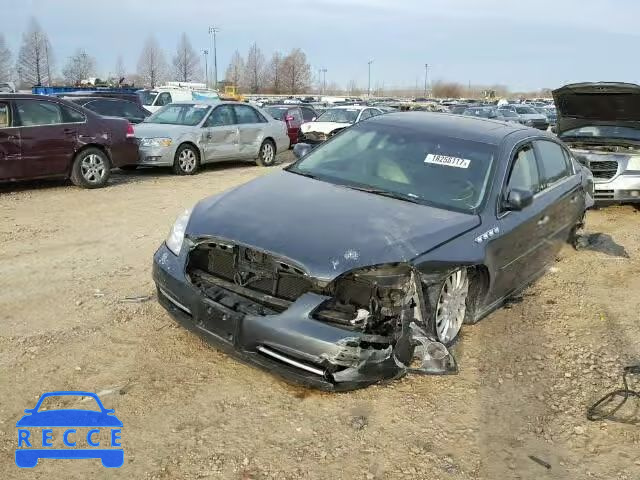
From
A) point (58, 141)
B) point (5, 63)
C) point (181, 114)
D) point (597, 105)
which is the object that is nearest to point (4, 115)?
point (58, 141)

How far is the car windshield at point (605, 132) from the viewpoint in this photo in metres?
9.28

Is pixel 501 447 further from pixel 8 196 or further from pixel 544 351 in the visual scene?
pixel 8 196

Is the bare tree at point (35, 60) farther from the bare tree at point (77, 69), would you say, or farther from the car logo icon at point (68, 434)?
the car logo icon at point (68, 434)

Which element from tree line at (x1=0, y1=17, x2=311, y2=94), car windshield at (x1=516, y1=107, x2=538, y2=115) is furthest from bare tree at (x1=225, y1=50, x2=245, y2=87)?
car windshield at (x1=516, y1=107, x2=538, y2=115)

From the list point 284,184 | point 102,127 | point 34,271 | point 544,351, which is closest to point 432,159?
point 284,184

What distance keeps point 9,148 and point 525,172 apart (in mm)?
7267

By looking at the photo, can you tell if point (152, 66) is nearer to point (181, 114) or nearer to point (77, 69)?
point (77, 69)

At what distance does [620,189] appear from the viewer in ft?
28.9

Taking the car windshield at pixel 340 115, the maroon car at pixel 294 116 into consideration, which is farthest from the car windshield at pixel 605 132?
the maroon car at pixel 294 116

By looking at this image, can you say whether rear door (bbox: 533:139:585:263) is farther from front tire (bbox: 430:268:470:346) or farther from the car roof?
front tire (bbox: 430:268:470:346)

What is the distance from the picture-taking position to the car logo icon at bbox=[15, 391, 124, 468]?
2771 mm

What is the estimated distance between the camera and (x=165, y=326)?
4152mm

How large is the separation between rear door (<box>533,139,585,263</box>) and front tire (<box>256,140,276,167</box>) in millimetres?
8496

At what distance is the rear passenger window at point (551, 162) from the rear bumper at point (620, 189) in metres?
3.60
